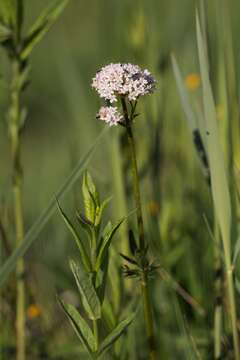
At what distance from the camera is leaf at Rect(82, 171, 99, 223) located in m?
0.97

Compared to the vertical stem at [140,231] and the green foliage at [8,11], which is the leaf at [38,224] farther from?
the green foliage at [8,11]

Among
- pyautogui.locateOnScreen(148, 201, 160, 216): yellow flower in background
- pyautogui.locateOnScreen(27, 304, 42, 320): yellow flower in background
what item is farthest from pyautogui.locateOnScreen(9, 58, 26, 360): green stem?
pyautogui.locateOnScreen(148, 201, 160, 216): yellow flower in background

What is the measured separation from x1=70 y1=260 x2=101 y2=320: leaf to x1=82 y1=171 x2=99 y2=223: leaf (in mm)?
67

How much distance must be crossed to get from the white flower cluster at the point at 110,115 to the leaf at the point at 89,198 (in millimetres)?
85

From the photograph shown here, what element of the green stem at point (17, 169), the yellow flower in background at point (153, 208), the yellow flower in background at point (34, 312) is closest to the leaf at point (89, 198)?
the green stem at point (17, 169)

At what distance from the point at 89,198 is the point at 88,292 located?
0.12 metres

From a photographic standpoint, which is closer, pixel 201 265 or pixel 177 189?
pixel 201 265

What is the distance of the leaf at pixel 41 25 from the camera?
1.28 metres

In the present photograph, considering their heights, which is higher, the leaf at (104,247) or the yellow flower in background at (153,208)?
the yellow flower in background at (153,208)

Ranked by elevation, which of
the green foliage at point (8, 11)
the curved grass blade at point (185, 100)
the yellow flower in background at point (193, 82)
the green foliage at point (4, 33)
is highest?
the yellow flower in background at point (193, 82)

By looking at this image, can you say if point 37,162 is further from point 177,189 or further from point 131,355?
point 131,355

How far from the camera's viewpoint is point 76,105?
215 cm

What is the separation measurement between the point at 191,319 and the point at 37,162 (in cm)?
175

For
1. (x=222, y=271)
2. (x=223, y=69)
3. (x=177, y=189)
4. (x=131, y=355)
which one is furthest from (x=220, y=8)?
(x=177, y=189)
